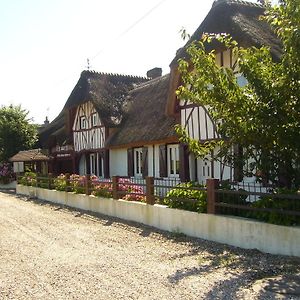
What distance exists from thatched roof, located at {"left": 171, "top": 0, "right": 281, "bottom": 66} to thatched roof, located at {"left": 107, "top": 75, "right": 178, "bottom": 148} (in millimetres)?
3088

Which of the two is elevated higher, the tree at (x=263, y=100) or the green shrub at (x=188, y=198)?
the tree at (x=263, y=100)

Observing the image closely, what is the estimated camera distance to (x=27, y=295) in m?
5.52

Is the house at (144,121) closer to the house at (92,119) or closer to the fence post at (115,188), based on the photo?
the house at (92,119)

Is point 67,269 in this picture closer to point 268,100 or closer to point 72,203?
point 268,100

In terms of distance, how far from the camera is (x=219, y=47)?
42.8ft

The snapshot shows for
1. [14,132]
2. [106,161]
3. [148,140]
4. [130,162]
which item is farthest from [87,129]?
[14,132]

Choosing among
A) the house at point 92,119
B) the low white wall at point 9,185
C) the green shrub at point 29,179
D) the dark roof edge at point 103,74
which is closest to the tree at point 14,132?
the low white wall at point 9,185

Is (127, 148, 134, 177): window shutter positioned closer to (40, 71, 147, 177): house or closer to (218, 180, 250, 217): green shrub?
(40, 71, 147, 177): house

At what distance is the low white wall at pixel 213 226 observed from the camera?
718 cm

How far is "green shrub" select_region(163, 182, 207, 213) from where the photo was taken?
30.6ft

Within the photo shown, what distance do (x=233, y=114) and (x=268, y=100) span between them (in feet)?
2.28

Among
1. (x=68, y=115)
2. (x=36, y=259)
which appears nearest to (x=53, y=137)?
(x=68, y=115)

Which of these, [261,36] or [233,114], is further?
[261,36]

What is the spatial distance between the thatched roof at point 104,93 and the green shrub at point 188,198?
11595 mm
